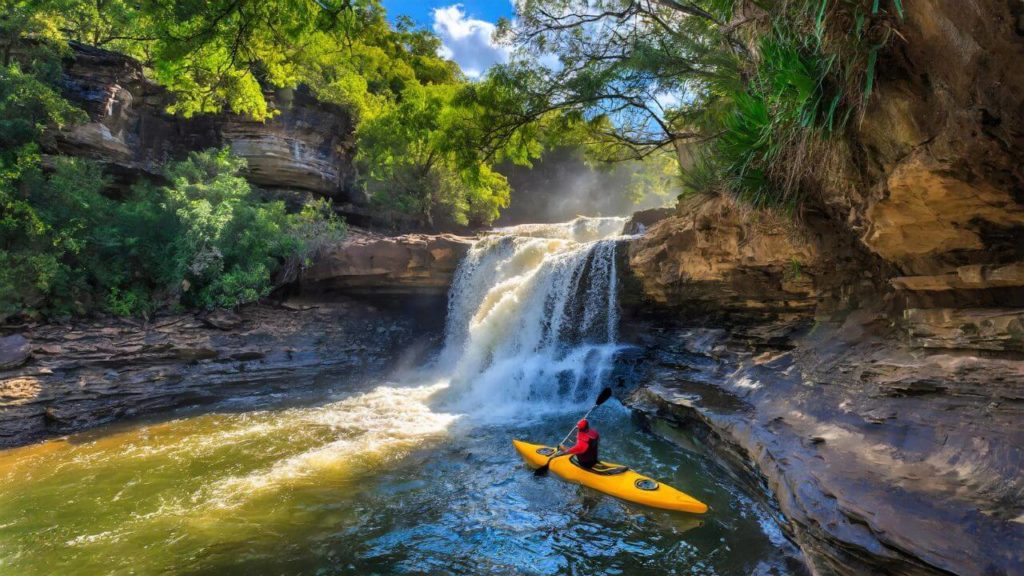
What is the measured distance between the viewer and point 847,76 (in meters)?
3.40

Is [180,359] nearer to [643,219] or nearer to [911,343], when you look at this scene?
[911,343]

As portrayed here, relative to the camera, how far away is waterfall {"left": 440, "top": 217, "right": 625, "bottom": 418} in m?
9.75

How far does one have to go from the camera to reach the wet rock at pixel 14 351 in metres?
8.37

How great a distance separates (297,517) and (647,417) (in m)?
5.45

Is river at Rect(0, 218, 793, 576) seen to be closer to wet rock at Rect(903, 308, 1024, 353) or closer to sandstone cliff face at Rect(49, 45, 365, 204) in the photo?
wet rock at Rect(903, 308, 1024, 353)

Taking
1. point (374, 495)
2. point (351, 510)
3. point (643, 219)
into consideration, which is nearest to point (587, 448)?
point (374, 495)

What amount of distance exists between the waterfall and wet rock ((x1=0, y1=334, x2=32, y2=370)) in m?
8.17

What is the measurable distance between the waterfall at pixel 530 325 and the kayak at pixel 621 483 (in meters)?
3.14

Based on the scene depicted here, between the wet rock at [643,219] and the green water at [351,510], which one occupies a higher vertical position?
the wet rock at [643,219]

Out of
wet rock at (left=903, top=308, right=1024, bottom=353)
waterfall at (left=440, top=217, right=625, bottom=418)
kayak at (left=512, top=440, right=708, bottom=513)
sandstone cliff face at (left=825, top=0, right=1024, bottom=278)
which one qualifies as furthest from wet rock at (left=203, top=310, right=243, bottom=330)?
wet rock at (left=903, top=308, right=1024, bottom=353)

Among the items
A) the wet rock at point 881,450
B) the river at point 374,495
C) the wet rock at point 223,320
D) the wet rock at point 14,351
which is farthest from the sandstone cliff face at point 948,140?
the wet rock at point 14,351

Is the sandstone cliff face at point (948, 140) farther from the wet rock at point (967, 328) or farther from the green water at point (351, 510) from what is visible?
the green water at point (351, 510)

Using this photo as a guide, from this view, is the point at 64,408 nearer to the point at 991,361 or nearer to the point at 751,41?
the point at 751,41

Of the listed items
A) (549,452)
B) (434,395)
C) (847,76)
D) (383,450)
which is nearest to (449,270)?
(434,395)
